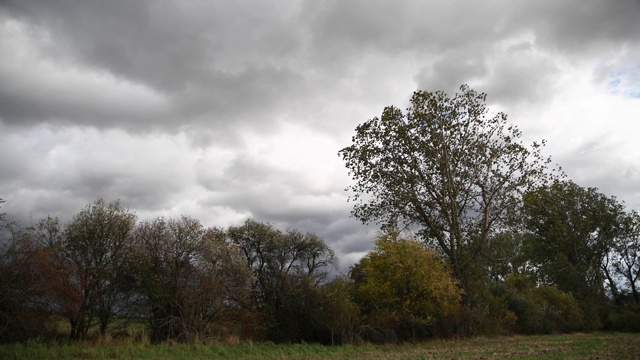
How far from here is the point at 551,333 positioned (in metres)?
36.9

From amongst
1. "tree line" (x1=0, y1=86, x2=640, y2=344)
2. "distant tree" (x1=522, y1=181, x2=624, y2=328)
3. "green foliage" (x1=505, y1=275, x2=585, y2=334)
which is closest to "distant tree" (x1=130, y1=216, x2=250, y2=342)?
"tree line" (x1=0, y1=86, x2=640, y2=344)

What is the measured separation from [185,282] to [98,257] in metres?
5.24

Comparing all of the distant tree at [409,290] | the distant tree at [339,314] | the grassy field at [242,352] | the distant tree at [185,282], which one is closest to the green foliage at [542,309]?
the distant tree at [409,290]

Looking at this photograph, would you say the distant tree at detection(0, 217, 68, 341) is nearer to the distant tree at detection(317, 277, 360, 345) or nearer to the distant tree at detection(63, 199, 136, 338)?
the distant tree at detection(63, 199, 136, 338)

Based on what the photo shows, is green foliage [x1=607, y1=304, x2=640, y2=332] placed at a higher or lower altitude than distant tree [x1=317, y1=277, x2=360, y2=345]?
lower

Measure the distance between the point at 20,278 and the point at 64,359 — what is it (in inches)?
197

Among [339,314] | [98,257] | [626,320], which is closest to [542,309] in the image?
[626,320]

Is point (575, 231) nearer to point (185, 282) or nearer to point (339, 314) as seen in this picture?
point (339, 314)

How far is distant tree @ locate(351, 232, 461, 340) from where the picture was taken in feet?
87.5

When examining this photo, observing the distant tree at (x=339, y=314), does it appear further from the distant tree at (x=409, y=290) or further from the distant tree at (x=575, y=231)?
the distant tree at (x=575, y=231)

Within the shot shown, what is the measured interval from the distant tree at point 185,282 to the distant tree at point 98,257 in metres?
1.06

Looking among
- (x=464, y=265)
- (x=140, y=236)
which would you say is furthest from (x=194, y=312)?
(x=464, y=265)

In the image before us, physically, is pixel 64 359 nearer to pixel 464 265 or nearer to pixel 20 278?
pixel 20 278

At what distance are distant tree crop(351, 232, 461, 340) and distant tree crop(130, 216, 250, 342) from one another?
332 inches
